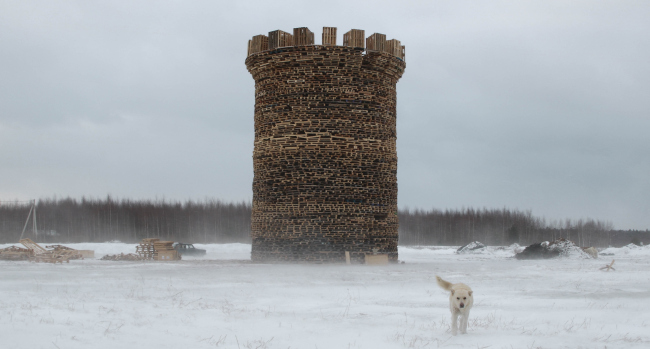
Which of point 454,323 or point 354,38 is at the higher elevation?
point 354,38

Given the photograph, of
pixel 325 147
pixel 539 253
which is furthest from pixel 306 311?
pixel 539 253

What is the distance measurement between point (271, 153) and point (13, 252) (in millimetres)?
9946

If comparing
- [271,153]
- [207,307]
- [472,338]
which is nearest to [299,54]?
[271,153]

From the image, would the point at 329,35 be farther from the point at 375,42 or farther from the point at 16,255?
the point at 16,255

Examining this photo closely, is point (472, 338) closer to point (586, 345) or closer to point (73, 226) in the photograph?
point (586, 345)

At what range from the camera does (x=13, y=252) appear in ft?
76.5

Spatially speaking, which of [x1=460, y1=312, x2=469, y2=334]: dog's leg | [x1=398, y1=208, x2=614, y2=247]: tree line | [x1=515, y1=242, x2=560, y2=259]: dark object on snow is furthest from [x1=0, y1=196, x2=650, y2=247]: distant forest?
[x1=460, y1=312, x2=469, y2=334]: dog's leg

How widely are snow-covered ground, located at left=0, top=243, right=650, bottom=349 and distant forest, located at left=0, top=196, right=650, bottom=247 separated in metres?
43.6

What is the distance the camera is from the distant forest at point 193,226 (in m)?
61.8

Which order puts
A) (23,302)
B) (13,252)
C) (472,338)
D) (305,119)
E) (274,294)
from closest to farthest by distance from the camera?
(472,338)
(23,302)
(274,294)
(305,119)
(13,252)

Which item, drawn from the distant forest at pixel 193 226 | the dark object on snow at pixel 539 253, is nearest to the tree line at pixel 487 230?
the distant forest at pixel 193 226

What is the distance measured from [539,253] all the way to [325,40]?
545 inches

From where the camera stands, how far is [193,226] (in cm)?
6606

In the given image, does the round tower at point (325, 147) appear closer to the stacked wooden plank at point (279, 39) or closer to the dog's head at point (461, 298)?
the stacked wooden plank at point (279, 39)
